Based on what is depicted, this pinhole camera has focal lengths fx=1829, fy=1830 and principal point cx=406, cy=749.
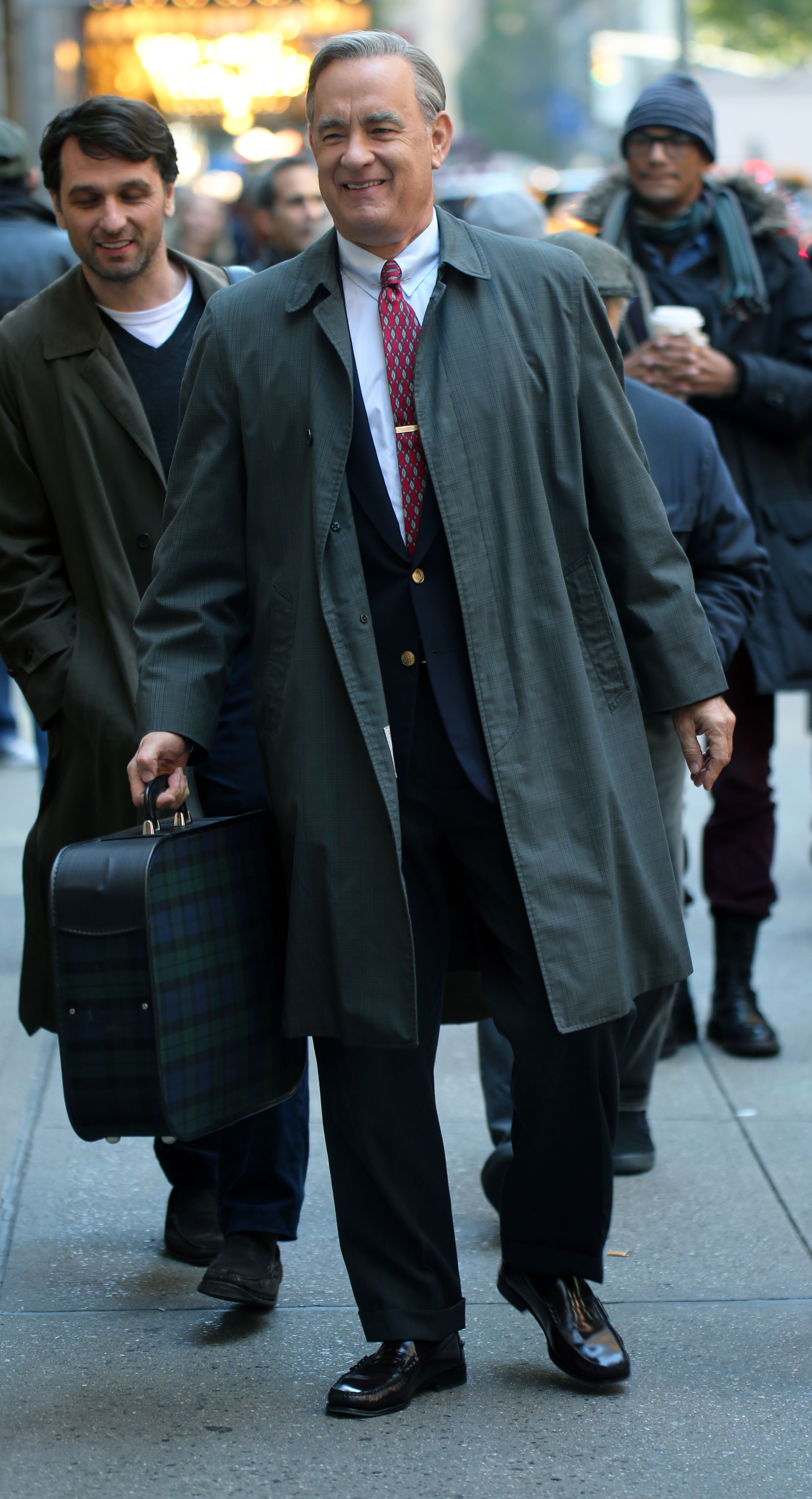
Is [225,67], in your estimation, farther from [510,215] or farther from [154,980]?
[154,980]

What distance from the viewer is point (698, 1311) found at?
11.1ft

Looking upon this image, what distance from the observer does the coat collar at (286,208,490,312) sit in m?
2.91

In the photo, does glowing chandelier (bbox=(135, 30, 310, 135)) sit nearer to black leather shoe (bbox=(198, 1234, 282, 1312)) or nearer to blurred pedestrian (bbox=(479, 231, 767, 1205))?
blurred pedestrian (bbox=(479, 231, 767, 1205))

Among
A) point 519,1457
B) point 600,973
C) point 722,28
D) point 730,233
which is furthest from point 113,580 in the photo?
point 722,28

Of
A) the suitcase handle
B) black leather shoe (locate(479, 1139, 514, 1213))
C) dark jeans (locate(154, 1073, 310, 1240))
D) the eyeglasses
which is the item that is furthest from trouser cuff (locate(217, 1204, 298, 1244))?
the eyeglasses

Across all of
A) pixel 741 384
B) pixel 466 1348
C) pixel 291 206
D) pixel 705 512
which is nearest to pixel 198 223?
pixel 291 206

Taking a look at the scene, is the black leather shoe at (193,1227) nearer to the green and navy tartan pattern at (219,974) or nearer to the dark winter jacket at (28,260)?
the green and navy tartan pattern at (219,974)

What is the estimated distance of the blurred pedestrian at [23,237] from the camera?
17.9 ft

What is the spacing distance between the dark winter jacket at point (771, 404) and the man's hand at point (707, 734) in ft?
5.39

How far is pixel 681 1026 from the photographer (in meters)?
4.90

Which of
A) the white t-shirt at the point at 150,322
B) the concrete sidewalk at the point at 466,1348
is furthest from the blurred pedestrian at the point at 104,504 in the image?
the concrete sidewalk at the point at 466,1348

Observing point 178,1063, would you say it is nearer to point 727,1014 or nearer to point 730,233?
point 727,1014

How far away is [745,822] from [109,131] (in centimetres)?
247

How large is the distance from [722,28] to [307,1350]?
66.4 meters
